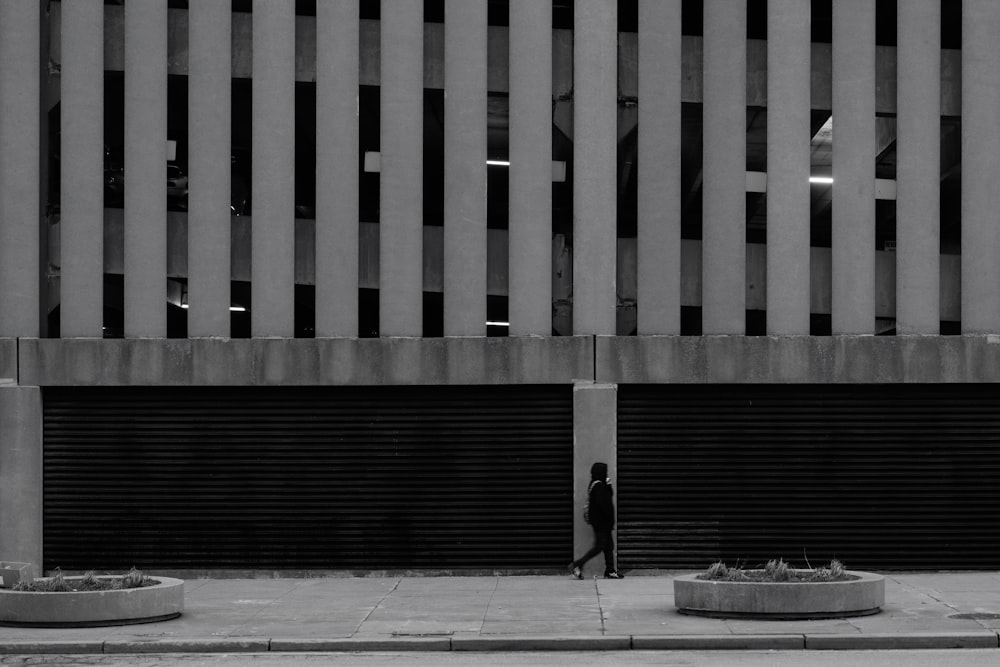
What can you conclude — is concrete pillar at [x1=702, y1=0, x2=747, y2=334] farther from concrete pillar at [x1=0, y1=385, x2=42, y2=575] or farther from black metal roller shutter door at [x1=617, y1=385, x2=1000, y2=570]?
concrete pillar at [x1=0, y1=385, x2=42, y2=575]

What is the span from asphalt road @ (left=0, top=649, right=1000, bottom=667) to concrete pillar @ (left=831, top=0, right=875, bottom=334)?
8.01m

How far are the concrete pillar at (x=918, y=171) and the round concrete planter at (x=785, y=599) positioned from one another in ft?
21.6

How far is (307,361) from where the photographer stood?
20.4 metres

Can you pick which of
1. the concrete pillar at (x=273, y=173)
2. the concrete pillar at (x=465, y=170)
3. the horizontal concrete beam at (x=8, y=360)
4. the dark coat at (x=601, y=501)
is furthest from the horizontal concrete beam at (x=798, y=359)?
the horizontal concrete beam at (x=8, y=360)

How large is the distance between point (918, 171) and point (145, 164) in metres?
12.2

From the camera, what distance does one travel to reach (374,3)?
21.5m

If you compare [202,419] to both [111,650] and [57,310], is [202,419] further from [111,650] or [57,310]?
[111,650]

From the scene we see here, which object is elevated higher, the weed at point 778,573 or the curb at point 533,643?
the weed at point 778,573

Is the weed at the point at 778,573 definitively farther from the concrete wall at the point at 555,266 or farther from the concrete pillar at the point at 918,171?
the concrete pillar at the point at 918,171

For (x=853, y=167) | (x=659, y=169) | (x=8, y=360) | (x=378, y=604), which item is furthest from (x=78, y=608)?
(x=853, y=167)

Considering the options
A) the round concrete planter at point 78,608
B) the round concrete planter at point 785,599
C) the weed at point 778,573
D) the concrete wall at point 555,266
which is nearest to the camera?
the round concrete planter at point 785,599

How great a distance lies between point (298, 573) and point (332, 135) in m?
6.95

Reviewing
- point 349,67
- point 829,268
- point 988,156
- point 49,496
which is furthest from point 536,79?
point 49,496

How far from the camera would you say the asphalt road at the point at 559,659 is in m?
12.6
